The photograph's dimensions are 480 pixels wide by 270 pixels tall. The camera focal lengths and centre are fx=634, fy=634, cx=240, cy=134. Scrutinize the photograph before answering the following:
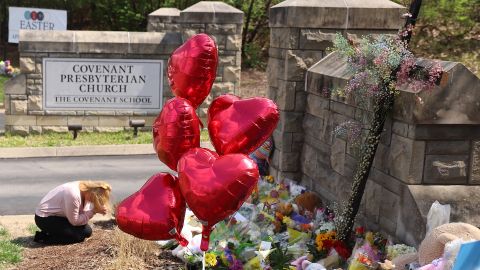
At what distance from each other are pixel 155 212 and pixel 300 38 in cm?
364

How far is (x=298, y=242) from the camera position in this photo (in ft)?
19.1

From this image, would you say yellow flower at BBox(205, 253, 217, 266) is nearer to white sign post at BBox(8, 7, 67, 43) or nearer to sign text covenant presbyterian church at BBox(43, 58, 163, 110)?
sign text covenant presbyterian church at BBox(43, 58, 163, 110)

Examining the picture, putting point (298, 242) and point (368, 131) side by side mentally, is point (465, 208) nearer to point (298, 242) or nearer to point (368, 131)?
point (368, 131)

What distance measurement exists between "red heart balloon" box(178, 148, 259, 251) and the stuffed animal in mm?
1162

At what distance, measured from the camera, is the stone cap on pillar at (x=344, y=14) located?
6938mm

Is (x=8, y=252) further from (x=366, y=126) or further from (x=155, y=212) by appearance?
(x=366, y=126)

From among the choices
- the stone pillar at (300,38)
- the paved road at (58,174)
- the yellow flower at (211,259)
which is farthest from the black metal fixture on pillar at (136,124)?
the yellow flower at (211,259)

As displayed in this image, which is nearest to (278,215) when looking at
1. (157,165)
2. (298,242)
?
(298,242)

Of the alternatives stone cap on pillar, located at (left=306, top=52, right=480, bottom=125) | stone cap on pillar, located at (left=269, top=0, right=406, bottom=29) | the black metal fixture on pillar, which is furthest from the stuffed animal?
the black metal fixture on pillar

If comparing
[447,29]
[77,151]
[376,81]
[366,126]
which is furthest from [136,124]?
[447,29]

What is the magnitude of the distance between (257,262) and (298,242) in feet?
2.05

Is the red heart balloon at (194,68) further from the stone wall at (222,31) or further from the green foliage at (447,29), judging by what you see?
the green foliage at (447,29)

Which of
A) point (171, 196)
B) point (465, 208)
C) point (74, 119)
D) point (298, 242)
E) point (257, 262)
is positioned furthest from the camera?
point (74, 119)

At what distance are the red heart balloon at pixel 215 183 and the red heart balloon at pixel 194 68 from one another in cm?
65
